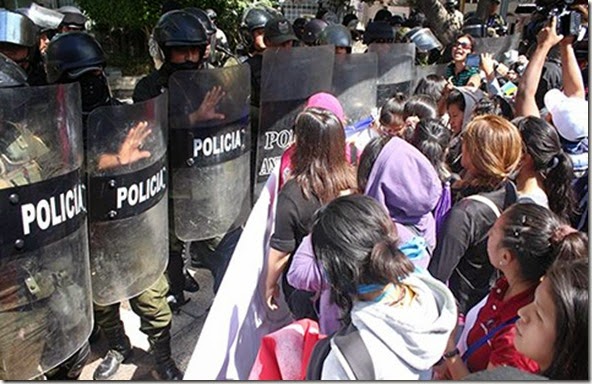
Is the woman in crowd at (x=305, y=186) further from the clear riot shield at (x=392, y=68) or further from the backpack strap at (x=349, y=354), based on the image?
the clear riot shield at (x=392, y=68)

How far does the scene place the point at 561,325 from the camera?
47.6 inches

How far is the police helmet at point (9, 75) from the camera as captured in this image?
6.53ft

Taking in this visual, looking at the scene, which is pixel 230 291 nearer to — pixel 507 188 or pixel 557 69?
pixel 507 188

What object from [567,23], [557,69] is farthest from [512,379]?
[557,69]

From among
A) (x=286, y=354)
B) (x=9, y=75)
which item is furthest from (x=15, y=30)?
(x=286, y=354)

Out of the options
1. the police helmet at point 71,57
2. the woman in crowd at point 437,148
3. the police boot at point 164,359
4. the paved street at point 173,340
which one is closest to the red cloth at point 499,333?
the woman in crowd at point 437,148

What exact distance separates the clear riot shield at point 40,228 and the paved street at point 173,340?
1012mm

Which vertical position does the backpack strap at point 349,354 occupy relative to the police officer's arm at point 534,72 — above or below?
below

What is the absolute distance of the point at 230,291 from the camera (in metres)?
2.00

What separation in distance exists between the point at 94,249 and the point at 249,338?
0.73 meters

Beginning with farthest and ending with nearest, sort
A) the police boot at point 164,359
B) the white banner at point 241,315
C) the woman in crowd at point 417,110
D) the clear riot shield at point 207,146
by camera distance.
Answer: the woman in crowd at point 417,110 → the police boot at point 164,359 → the clear riot shield at point 207,146 → the white banner at point 241,315

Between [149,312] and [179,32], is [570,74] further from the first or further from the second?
[149,312]

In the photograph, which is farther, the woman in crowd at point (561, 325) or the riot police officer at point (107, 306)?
the riot police officer at point (107, 306)

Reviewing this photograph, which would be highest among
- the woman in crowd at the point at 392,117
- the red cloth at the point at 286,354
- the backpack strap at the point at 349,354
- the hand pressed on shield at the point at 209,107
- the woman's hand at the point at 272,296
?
the hand pressed on shield at the point at 209,107
